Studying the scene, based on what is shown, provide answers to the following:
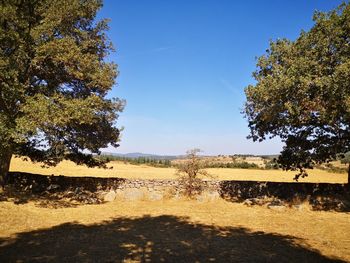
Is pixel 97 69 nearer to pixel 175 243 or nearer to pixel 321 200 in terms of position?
pixel 175 243

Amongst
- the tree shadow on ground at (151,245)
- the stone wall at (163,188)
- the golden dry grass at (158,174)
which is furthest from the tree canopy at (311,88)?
the golden dry grass at (158,174)

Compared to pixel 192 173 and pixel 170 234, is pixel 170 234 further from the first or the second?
pixel 192 173

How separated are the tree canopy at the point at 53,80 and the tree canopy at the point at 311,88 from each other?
9986mm

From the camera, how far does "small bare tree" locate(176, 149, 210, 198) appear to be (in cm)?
2436

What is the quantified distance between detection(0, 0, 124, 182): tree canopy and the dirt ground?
4.10m

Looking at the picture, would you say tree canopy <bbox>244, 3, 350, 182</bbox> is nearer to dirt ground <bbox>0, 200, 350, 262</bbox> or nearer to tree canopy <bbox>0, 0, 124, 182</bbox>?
dirt ground <bbox>0, 200, 350, 262</bbox>

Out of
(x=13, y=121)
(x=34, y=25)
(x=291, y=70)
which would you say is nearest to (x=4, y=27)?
(x=34, y=25)

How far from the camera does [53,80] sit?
20.3 meters

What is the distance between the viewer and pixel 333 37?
18.1m

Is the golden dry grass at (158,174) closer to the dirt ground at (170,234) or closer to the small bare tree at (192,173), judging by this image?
the small bare tree at (192,173)

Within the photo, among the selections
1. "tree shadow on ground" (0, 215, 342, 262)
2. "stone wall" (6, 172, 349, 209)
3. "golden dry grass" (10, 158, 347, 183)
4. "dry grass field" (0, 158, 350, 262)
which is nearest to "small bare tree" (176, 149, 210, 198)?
"stone wall" (6, 172, 349, 209)

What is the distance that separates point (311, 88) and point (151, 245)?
40.1 feet

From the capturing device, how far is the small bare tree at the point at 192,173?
79.9ft

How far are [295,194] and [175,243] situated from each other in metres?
13.4
